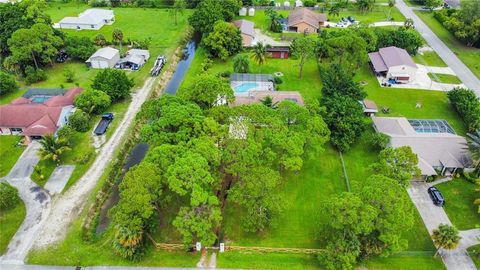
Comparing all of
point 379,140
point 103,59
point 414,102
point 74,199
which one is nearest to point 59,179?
point 74,199

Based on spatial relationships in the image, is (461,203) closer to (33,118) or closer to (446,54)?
(446,54)

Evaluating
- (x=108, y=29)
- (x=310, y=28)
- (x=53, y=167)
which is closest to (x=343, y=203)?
(x=53, y=167)

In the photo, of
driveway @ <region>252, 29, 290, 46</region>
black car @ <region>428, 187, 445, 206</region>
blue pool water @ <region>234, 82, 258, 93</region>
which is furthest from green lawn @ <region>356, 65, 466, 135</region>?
driveway @ <region>252, 29, 290, 46</region>

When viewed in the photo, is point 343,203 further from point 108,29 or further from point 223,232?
point 108,29

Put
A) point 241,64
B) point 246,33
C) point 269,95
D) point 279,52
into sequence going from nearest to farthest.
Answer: point 269,95 → point 241,64 → point 279,52 → point 246,33

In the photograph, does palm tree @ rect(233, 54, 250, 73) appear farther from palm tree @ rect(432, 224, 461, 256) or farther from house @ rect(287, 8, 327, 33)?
palm tree @ rect(432, 224, 461, 256)

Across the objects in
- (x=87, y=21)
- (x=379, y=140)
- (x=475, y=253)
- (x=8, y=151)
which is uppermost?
(x=87, y=21)

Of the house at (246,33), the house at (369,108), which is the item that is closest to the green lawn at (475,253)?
the house at (369,108)
